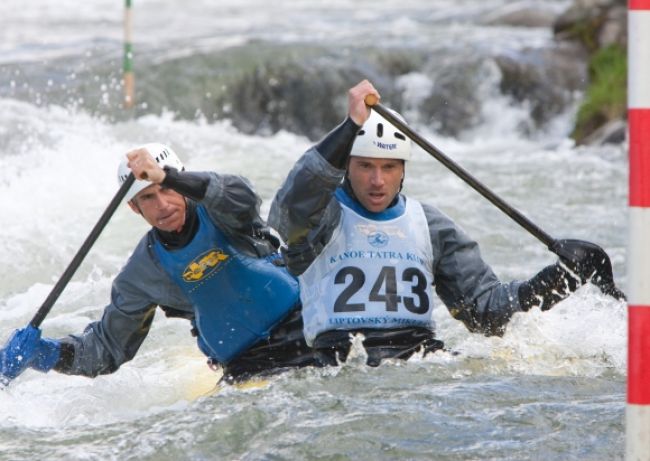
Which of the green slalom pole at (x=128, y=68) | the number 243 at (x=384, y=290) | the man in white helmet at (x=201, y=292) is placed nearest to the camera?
the number 243 at (x=384, y=290)

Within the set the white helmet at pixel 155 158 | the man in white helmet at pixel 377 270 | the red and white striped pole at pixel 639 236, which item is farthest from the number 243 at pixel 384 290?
the red and white striped pole at pixel 639 236

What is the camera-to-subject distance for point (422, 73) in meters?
15.7

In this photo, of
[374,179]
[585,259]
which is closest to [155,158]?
[374,179]

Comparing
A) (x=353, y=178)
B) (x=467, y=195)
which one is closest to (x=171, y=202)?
(x=353, y=178)

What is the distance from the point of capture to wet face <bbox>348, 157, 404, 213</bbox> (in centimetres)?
495

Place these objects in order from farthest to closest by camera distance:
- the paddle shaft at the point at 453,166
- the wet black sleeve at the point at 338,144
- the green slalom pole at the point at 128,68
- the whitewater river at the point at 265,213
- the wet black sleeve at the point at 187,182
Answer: the green slalom pole at the point at 128,68 < the wet black sleeve at the point at 187,182 < the paddle shaft at the point at 453,166 < the wet black sleeve at the point at 338,144 < the whitewater river at the point at 265,213

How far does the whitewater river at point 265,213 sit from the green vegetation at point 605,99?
57cm

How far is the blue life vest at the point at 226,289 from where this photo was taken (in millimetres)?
5094

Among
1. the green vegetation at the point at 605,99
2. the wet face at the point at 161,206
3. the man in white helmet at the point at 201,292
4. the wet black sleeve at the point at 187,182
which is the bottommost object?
the man in white helmet at the point at 201,292

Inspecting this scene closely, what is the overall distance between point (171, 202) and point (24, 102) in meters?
8.49

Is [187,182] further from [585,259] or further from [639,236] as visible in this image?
[639,236]

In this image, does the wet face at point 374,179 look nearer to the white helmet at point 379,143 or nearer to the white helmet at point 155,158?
the white helmet at point 379,143

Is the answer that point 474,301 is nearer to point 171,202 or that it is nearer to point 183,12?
point 171,202

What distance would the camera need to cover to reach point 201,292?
203 inches
